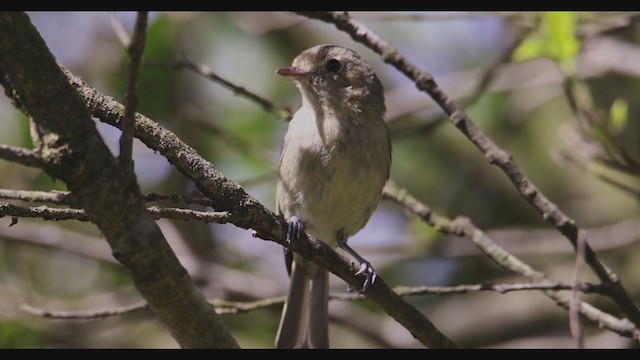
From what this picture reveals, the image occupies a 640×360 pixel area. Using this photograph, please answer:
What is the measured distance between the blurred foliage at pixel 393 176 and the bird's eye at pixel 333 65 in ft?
0.89

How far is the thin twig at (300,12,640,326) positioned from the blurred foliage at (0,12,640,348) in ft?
2.92

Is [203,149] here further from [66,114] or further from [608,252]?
[66,114]

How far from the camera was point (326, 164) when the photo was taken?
4195 millimetres

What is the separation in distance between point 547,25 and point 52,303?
2914 mm

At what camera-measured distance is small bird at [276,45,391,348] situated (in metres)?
4.22

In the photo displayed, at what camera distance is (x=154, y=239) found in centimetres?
206

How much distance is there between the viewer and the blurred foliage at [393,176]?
502cm

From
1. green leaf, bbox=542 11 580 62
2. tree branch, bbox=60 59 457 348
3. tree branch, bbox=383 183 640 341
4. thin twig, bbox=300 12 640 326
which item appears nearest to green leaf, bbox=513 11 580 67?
green leaf, bbox=542 11 580 62

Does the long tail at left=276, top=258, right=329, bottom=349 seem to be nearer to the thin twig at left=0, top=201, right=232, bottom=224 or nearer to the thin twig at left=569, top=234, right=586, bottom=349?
the thin twig at left=569, top=234, right=586, bottom=349

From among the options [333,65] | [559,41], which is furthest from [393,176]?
[559,41]

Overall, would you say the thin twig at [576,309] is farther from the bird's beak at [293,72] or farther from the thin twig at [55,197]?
the bird's beak at [293,72]

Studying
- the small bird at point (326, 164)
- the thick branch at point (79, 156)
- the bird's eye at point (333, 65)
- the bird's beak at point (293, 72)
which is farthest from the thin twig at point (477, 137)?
the thick branch at point (79, 156)

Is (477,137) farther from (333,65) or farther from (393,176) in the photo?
(393,176)
